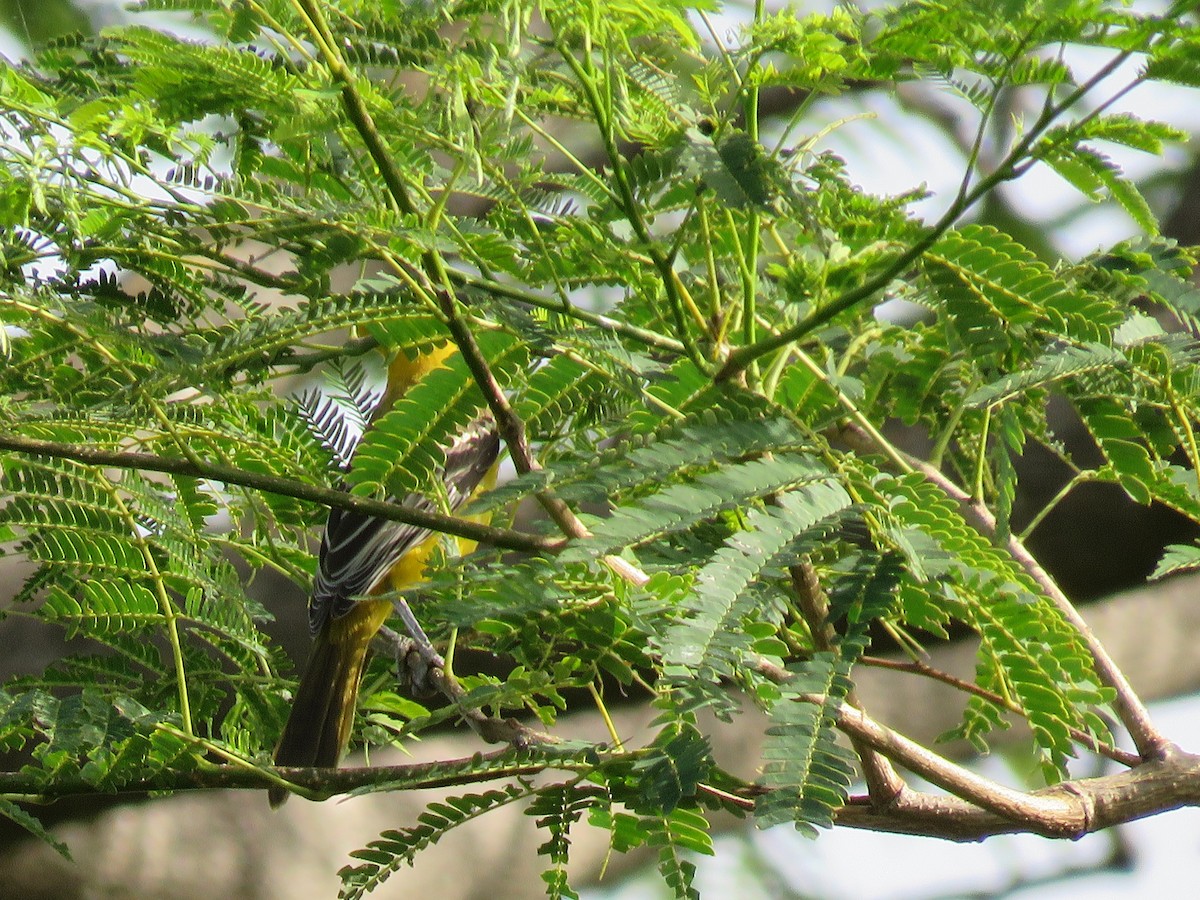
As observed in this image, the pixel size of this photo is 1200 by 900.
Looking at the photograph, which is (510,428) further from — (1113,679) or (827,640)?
(1113,679)

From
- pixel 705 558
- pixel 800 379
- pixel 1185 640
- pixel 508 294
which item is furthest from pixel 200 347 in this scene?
pixel 1185 640

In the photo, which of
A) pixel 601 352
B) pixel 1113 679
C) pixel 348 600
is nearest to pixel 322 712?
pixel 348 600

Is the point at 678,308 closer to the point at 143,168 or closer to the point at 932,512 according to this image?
the point at 932,512

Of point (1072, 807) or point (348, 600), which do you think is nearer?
point (1072, 807)

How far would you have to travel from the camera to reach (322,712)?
2943 millimetres

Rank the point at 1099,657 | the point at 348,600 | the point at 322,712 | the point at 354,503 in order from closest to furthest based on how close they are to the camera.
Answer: the point at 354,503 < the point at 1099,657 < the point at 322,712 < the point at 348,600

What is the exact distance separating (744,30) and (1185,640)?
4667 millimetres

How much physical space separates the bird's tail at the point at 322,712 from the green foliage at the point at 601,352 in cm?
52

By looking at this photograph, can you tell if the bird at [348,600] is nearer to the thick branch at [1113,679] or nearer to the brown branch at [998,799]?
the thick branch at [1113,679]

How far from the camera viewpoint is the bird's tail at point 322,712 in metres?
2.91

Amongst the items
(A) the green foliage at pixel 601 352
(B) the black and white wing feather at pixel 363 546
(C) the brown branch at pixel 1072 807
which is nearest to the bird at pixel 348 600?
(B) the black and white wing feather at pixel 363 546

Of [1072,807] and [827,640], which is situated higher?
[827,640]

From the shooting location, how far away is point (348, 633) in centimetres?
365

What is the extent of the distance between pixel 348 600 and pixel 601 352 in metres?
1.94
